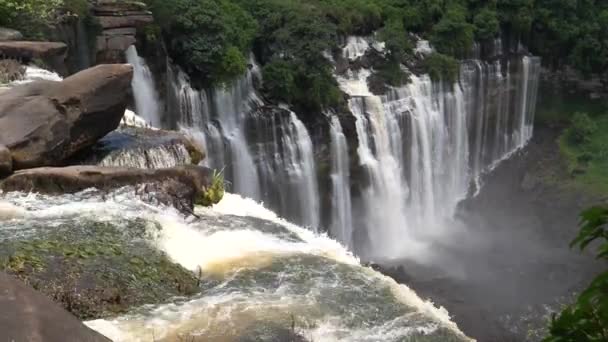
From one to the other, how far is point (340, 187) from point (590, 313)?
73.6ft

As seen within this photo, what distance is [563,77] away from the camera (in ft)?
120

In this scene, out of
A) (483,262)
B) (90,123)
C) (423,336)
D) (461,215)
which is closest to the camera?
(423,336)

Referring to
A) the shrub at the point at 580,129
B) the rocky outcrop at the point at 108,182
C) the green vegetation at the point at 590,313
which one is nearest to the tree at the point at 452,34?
the shrub at the point at 580,129

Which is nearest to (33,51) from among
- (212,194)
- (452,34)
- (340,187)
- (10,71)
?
(10,71)

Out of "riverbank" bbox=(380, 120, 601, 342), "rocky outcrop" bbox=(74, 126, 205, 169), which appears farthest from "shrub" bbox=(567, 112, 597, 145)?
"rocky outcrop" bbox=(74, 126, 205, 169)

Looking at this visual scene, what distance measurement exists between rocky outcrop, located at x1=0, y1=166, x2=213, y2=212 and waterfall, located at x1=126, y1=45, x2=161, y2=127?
8.58 m

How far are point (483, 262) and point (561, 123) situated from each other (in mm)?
12979

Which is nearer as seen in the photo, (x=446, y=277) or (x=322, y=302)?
(x=322, y=302)

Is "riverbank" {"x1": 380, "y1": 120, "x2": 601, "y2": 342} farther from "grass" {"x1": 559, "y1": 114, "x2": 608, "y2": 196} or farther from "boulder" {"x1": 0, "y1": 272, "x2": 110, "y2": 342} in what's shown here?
"boulder" {"x1": 0, "y1": 272, "x2": 110, "y2": 342}

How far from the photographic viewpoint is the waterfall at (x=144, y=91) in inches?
801

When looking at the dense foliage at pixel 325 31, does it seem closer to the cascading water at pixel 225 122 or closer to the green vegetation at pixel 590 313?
the cascading water at pixel 225 122

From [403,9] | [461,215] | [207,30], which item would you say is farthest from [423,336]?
[403,9]

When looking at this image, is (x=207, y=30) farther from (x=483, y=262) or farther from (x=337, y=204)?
(x=483, y=262)

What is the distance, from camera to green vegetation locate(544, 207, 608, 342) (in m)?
3.19
